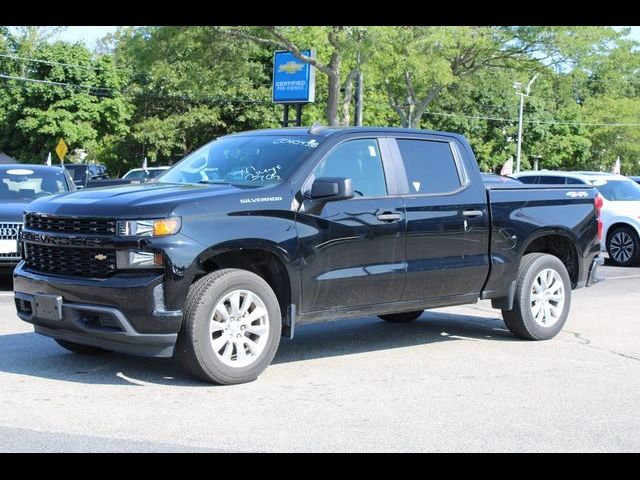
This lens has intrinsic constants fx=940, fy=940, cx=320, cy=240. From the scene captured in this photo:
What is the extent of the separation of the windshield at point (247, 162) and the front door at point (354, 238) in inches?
9.1

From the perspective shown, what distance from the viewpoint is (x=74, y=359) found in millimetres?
7484

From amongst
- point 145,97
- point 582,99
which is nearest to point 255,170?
point 145,97

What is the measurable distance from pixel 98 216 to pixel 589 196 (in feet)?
16.4

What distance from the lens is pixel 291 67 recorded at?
2850 centimetres

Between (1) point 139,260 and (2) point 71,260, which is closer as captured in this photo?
(1) point 139,260

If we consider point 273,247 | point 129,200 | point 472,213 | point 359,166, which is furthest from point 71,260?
point 472,213

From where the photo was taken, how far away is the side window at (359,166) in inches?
290

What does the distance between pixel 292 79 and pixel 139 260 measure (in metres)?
22.6

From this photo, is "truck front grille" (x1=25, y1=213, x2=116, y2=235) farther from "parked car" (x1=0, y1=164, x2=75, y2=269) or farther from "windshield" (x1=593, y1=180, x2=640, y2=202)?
"windshield" (x1=593, y1=180, x2=640, y2=202)

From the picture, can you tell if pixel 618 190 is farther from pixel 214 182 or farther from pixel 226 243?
pixel 226 243

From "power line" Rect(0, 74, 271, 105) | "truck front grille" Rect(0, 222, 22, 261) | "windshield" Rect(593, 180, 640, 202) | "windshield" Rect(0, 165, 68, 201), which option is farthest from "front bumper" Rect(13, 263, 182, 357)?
"power line" Rect(0, 74, 271, 105)

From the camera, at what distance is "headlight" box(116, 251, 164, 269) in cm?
627

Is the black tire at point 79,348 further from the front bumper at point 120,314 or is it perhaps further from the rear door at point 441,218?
the rear door at point 441,218

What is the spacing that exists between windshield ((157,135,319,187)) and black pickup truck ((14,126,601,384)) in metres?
0.02
